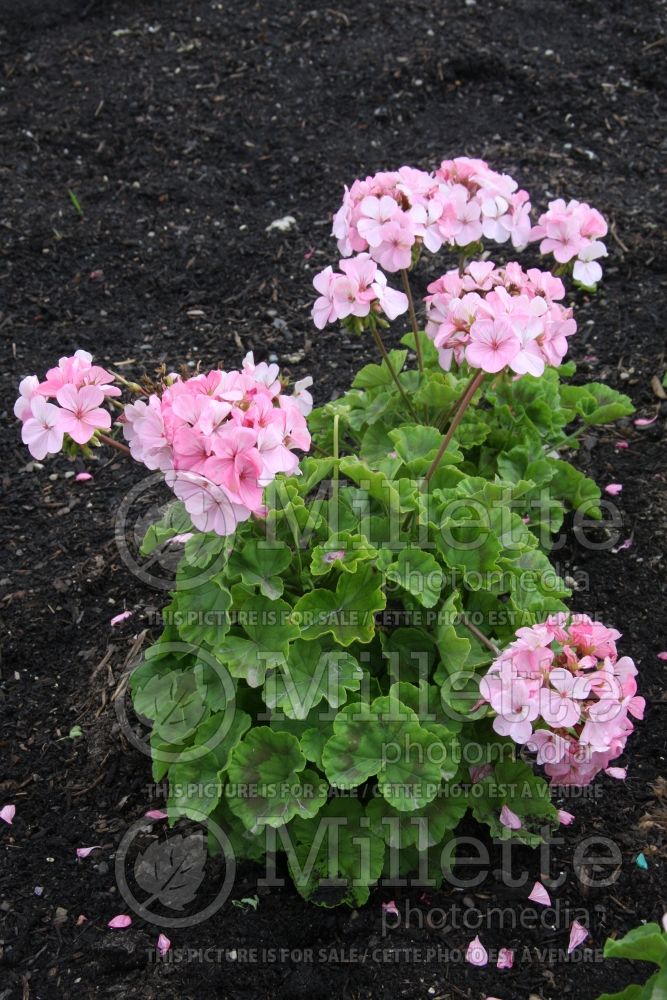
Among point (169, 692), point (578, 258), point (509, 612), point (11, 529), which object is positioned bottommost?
point (11, 529)

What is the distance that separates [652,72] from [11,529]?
3776 millimetres

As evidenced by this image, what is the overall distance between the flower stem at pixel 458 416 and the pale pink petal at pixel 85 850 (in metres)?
1.16

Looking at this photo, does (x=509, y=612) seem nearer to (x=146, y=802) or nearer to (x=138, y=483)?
(x=146, y=802)

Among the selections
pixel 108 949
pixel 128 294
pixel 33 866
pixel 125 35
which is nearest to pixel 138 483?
pixel 128 294

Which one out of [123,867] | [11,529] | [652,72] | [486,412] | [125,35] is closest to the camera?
[123,867]

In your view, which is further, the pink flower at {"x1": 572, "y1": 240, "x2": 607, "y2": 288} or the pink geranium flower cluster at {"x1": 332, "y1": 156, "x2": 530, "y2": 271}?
the pink flower at {"x1": 572, "y1": 240, "x2": 607, "y2": 288}

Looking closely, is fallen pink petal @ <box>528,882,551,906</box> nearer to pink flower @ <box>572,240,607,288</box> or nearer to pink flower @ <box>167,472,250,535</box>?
pink flower @ <box>167,472,250,535</box>

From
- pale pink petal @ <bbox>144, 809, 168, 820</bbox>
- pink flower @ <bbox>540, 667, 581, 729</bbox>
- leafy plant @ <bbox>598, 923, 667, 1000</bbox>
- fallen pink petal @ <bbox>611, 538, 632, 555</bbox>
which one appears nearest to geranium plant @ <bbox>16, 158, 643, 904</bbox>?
pink flower @ <bbox>540, 667, 581, 729</bbox>

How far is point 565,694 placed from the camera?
1819 mm

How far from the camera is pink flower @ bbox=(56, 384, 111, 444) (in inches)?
74.5

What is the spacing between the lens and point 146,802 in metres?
2.49

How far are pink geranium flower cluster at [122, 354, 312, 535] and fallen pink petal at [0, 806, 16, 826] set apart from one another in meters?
1.12

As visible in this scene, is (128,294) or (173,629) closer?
(173,629)

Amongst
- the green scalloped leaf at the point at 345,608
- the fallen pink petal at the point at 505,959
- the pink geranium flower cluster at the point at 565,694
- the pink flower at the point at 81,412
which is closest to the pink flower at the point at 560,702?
the pink geranium flower cluster at the point at 565,694
